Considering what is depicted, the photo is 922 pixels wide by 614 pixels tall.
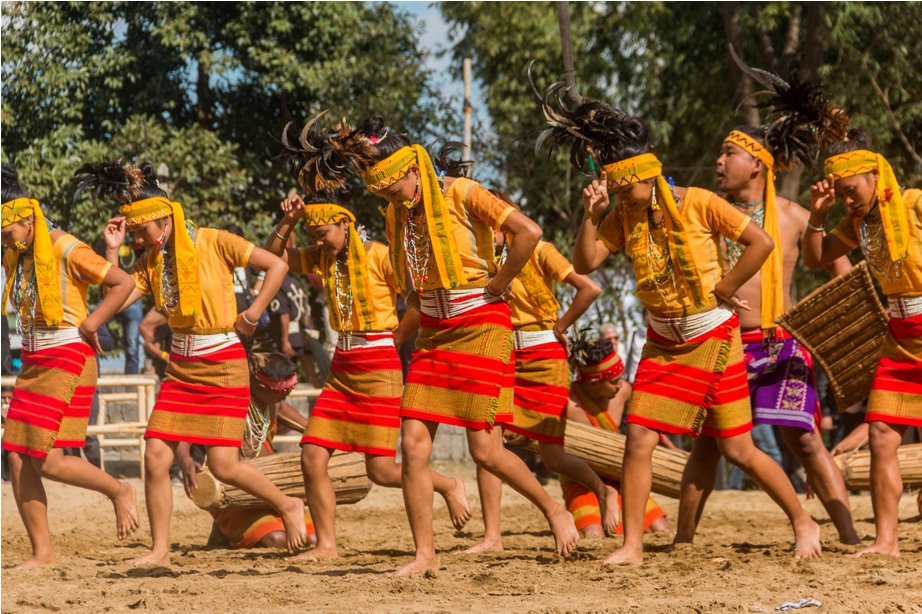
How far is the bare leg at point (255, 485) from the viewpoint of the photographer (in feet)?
19.2

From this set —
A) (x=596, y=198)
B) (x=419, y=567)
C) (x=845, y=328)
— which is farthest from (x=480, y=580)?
(x=845, y=328)

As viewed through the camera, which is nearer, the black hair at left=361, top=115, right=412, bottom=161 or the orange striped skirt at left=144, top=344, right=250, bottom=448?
the black hair at left=361, top=115, right=412, bottom=161

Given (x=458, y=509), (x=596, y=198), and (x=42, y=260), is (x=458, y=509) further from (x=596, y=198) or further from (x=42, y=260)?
(x=42, y=260)

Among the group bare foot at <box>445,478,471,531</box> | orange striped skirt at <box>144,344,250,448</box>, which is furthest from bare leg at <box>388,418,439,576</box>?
orange striped skirt at <box>144,344,250,448</box>

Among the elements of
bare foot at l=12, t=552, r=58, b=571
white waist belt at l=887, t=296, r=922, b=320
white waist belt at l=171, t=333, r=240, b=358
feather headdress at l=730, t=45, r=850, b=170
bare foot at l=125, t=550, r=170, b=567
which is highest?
feather headdress at l=730, t=45, r=850, b=170

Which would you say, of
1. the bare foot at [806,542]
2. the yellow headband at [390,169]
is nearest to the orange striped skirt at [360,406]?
the yellow headband at [390,169]

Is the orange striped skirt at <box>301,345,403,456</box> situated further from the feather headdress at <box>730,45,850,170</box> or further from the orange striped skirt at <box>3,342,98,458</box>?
the feather headdress at <box>730,45,850,170</box>

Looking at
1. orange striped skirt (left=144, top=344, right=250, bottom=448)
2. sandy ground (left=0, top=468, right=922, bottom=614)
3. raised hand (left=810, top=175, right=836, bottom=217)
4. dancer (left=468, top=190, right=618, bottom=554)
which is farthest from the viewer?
dancer (left=468, top=190, right=618, bottom=554)

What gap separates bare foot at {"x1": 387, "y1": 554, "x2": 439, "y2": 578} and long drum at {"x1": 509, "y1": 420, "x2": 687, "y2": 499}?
7.12 ft

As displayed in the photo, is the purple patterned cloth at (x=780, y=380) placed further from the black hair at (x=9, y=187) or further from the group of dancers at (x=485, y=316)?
the black hair at (x=9, y=187)

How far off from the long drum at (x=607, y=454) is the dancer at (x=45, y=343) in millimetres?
2706

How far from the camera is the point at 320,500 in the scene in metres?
5.92

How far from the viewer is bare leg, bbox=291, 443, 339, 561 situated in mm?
5914

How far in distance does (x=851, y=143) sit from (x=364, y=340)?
272 cm
